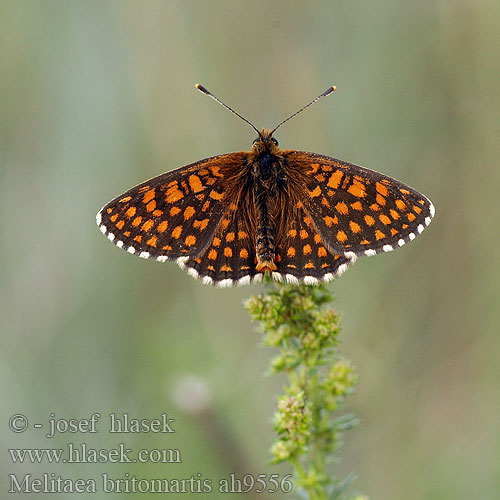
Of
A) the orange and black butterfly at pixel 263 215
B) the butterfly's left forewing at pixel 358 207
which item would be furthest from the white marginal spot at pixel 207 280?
the butterfly's left forewing at pixel 358 207

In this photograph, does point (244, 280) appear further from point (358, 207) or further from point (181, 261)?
point (358, 207)

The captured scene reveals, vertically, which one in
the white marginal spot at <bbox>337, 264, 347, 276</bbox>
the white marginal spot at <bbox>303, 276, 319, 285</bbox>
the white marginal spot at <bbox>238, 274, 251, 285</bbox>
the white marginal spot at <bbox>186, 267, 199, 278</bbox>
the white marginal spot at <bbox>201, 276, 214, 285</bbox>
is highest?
the white marginal spot at <bbox>186, 267, 199, 278</bbox>

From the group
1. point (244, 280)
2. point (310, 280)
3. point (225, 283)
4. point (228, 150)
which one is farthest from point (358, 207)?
point (228, 150)

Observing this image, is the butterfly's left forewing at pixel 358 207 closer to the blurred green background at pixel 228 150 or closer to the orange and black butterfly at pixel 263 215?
the orange and black butterfly at pixel 263 215

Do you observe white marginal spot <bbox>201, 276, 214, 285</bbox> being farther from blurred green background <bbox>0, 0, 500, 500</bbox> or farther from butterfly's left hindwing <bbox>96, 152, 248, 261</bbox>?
blurred green background <bbox>0, 0, 500, 500</bbox>

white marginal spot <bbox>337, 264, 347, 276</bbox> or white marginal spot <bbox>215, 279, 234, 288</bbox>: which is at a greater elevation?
white marginal spot <bbox>215, 279, 234, 288</bbox>

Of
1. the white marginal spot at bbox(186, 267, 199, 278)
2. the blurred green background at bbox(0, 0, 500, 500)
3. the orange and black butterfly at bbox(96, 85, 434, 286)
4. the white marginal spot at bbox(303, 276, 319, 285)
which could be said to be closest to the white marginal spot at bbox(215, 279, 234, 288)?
the orange and black butterfly at bbox(96, 85, 434, 286)

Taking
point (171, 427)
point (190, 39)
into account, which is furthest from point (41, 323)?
point (190, 39)

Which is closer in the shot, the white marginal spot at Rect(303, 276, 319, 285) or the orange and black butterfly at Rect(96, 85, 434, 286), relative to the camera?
the white marginal spot at Rect(303, 276, 319, 285)
